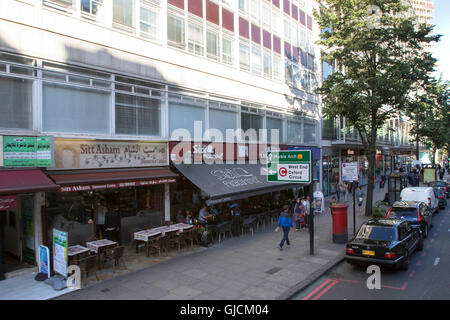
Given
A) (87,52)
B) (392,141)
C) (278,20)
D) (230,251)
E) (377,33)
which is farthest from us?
(392,141)

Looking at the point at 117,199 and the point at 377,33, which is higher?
the point at 377,33

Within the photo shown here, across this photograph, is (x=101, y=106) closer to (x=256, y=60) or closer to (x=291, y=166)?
(x=291, y=166)

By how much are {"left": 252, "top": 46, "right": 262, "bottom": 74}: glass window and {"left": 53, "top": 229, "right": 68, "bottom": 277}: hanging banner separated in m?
14.7

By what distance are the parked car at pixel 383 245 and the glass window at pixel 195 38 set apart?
35.7 ft

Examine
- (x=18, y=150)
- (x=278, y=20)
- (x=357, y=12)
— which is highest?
(x=278, y=20)

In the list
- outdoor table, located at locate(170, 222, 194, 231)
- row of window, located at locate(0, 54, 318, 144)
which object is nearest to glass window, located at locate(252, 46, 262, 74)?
row of window, located at locate(0, 54, 318, 144)

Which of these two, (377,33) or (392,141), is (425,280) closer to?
(377,33)

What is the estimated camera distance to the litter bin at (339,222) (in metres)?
13.0

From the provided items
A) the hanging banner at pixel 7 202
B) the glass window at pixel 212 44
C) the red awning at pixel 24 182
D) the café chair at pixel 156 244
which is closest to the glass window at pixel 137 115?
the red awning at pixel 24 182

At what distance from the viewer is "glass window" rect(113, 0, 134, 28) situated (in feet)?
40.8

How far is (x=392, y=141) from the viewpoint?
4762 cm

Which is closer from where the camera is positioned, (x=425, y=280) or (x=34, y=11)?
(x=425, y=280)
